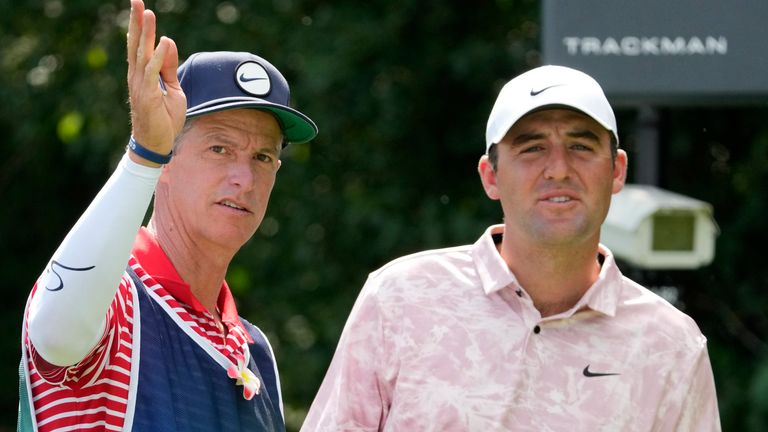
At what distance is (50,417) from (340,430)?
626 millimetres

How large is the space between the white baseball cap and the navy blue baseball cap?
429 millimetres

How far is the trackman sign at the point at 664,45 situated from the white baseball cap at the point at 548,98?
1102 mm

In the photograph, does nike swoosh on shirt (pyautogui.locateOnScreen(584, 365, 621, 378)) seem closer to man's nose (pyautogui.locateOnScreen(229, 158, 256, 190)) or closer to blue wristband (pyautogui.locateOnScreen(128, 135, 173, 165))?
man's nose (pyautogui.locateOnScreen(229, 158, 256, 190))

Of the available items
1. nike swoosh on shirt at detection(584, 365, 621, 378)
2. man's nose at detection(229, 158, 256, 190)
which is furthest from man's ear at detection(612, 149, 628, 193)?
man's nose at detection(229, 158, 256, 190)

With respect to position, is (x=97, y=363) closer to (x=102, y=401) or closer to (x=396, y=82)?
(x=102, y=401)

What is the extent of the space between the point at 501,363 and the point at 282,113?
0.71m

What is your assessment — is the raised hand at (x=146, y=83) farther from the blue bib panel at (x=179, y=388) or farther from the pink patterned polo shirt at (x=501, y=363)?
the pink patterned polo shirt at (x=501, y=363)

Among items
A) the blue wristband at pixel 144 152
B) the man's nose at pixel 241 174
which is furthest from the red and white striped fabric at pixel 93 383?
the man's nose at pixel 241 174

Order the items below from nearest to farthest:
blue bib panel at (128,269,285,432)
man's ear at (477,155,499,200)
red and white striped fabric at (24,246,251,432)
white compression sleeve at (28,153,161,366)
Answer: white compression sleeve at (28,153,161,366), red and white striped fabric at (24,246,251,432), blue bib panel at (128,269,285,432), man's ear at (477,155,499,200)

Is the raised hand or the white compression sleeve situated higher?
the raised hand

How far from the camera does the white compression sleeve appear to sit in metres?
2.11

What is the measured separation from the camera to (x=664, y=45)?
406 cm

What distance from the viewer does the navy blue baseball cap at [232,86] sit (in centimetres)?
275

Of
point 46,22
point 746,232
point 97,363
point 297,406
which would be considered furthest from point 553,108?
point 46,22
